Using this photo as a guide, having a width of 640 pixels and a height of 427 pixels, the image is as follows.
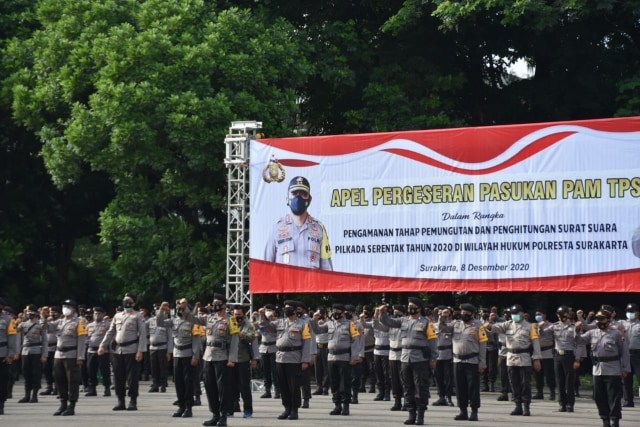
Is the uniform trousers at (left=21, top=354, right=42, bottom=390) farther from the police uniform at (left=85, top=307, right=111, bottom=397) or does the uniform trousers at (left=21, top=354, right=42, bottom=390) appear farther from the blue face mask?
the blue face mask

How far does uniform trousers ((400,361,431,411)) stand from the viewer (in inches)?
675

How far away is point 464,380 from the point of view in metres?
18.2

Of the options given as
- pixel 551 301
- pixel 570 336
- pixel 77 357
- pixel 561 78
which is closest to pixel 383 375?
pixel 570 336

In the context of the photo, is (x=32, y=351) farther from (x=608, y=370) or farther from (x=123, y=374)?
(x=608, y=370)

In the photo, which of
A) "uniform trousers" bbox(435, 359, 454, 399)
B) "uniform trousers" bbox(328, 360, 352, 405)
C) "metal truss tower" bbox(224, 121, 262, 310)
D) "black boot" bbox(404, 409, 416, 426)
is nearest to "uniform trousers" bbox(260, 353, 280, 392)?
"metal truss tower" bbox(224, 121, 262, 310)

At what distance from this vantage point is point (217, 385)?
17.0m

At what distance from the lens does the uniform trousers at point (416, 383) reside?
1716cm

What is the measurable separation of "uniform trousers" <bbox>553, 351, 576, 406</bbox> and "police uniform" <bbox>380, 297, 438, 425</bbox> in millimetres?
3952

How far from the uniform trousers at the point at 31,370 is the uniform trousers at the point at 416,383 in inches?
322

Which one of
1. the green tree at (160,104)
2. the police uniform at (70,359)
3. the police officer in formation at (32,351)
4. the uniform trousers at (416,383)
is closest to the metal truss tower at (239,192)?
the green tree at (160,104)

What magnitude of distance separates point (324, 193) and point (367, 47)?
29.6ft

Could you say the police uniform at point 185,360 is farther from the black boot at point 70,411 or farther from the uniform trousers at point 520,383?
the uniform trousers at point 520,383

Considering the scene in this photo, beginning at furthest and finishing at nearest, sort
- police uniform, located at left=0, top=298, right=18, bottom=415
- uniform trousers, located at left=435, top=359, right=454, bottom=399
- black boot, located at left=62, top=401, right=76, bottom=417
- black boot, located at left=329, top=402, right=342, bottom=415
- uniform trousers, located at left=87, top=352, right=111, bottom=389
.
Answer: uniform trousers, located at left=87, top=352, right=111, bottom=389 < uniform trousers, located at left=435, top=359, right=454, bottom=399 < police uniform, located at left=0, top=298, right=18, bottom=415 < black boot, located at left=329, top=402, right=342, bottom=415 < black boot, located at left=62, top=401, right=76, bottom=417

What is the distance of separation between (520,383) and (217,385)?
17.7 feet
